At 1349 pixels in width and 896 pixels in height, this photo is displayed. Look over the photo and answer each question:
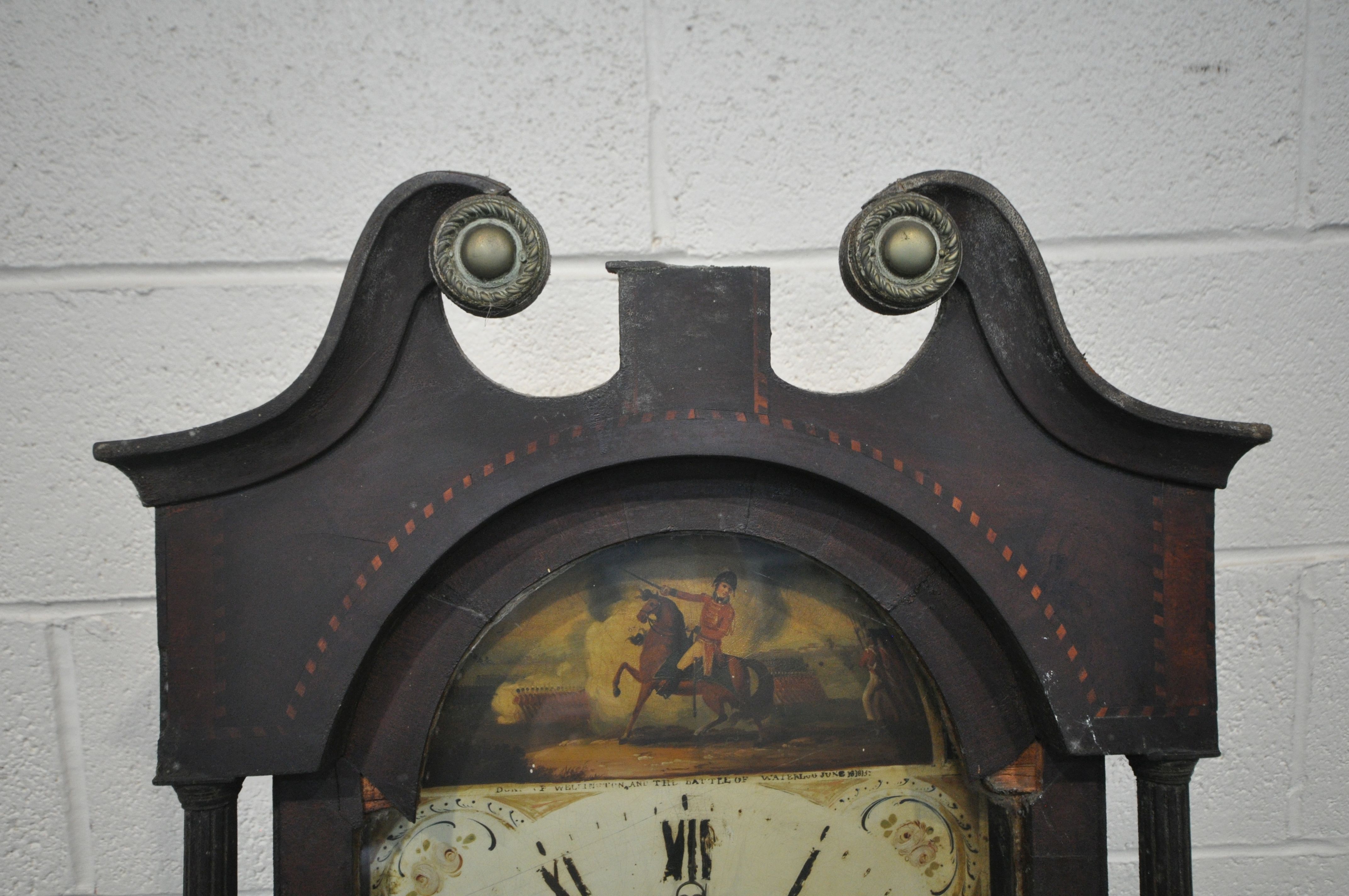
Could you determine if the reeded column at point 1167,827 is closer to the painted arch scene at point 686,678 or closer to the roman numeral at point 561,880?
the painted arch scene at point 686,678

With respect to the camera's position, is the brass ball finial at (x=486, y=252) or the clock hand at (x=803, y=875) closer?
the brass ball finial at (x=486, y=252)

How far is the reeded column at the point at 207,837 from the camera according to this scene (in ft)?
2.62

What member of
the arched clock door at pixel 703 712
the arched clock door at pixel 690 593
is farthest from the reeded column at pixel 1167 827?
the arched clock door at pixel 703 712

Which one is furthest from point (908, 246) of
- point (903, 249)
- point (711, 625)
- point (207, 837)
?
point (207, 837)

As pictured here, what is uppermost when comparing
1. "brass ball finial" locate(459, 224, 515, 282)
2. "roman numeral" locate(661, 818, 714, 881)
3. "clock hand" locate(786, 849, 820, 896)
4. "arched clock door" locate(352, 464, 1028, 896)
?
"brass ball finial" locate(459, 224, 515, 282)

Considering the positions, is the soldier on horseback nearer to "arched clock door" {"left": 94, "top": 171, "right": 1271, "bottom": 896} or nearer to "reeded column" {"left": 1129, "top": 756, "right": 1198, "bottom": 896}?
"arched clock door" {"left": 94, "top": 171, "right": 1271, "bottom": 896}

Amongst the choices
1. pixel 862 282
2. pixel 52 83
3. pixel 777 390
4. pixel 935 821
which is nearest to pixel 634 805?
pixel 935 821

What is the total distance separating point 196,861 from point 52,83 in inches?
42.6

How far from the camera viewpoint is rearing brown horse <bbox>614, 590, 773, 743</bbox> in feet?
2.81

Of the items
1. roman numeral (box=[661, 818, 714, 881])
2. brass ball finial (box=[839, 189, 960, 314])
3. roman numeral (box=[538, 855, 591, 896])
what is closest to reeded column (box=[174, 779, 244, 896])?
roman numeral (box=[538, 855, 591, 896])

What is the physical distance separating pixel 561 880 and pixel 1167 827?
0.55 meters

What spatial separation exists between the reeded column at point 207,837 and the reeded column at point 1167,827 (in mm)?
805

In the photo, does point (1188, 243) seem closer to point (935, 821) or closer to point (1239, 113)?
point (1239, 113)

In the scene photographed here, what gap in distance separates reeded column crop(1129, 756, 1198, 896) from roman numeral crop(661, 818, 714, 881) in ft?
1.27
